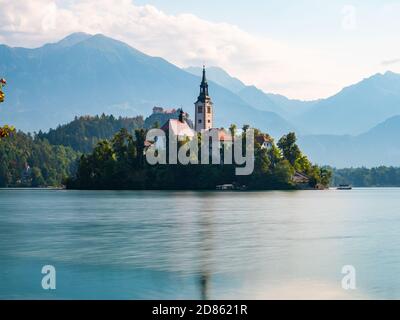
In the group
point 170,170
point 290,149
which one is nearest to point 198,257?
point 170,170

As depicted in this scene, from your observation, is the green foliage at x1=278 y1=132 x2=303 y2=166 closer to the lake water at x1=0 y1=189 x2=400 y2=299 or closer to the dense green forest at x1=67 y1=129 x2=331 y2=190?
the dense green forest at x1=67 y1=129 x2=331 y2=190

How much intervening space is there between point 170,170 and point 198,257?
12113 centimetres

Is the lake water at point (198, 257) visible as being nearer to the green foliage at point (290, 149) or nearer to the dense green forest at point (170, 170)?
the dense green forest at point (170, 170)

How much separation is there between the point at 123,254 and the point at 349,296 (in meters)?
16.2

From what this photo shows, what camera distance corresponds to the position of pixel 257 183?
525 feet

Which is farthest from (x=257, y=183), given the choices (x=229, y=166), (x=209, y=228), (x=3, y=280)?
(x=3, y=280)

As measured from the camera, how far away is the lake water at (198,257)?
28.7 meters

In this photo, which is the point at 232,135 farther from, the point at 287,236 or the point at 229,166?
the point at 287,236

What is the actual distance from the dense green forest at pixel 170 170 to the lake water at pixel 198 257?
9047 centimetres

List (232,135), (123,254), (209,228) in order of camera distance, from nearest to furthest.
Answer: (123,254)
(209,228)
(232,135)

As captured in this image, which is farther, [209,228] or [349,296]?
[209,228]

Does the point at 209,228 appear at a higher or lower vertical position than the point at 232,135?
lower

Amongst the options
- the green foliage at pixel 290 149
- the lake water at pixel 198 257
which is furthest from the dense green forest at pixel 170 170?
the lake water at pixel 198 257

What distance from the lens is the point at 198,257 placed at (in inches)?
1524
